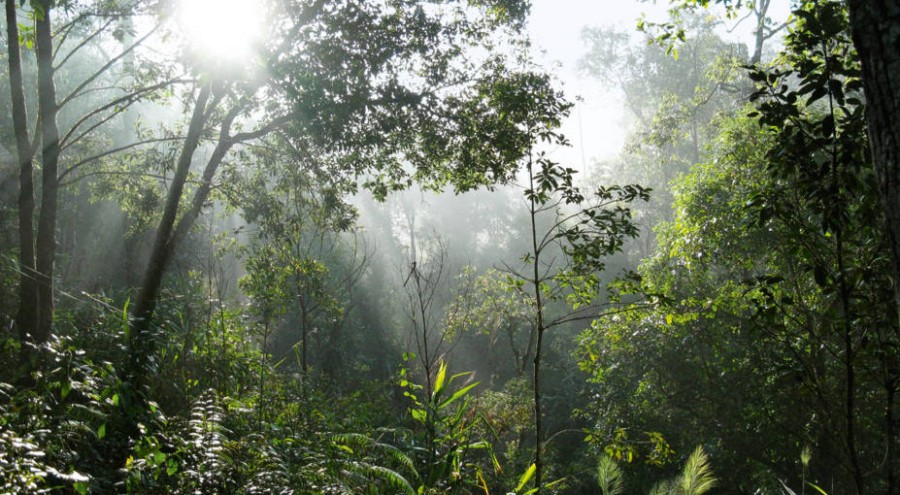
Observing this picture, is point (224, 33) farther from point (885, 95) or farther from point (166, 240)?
point (885, 95)

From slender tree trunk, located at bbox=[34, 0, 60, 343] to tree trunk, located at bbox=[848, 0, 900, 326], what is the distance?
21.1ft

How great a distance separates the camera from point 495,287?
13.1 metres

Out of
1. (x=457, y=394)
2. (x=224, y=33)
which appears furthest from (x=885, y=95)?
(x=224, y=33)

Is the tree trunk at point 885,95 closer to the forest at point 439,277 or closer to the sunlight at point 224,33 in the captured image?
the forest at point 439,277

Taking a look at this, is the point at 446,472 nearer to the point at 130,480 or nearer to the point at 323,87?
the point at 130,480

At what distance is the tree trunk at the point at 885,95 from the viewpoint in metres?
1.33

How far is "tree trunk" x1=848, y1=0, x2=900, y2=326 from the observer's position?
52.2 inches

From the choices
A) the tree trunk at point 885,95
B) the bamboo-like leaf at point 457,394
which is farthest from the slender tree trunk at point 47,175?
the tree trunk at point 885,95

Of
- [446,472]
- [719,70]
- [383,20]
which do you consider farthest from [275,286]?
[719,70]

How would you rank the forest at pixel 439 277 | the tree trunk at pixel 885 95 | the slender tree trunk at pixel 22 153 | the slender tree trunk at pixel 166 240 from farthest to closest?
the slender tree trunk at pixel 166 240, the slender tree trunk at pixel 22 153, the forest at pixel 439 277, the tree trunk at pixel 885 95

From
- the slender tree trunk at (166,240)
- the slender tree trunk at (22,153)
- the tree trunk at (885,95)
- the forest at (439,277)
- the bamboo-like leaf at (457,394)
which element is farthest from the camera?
the slender tree trunk at (166,240)

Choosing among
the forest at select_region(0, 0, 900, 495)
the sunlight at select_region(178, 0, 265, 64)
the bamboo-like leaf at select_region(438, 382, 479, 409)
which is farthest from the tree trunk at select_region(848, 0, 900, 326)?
the sunlight at select_region(178, 0, 265, 64)

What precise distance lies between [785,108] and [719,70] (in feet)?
29.4

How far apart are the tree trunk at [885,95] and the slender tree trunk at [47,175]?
6.43m
